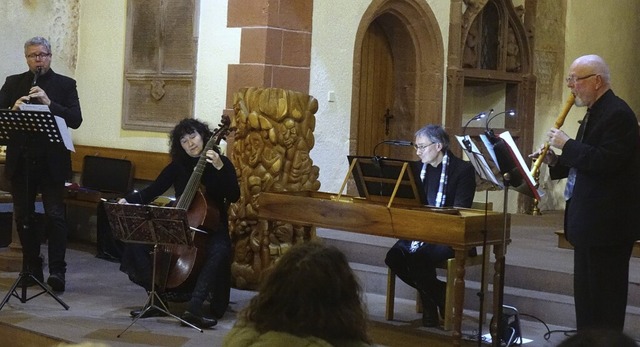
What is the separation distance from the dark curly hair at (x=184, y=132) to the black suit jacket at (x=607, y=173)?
219 centimetres

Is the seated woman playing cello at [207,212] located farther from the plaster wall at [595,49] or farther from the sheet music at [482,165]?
the plaster wall at [595,49]

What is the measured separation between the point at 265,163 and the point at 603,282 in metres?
2.78

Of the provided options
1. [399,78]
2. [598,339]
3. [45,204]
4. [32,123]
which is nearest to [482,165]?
[32,123]

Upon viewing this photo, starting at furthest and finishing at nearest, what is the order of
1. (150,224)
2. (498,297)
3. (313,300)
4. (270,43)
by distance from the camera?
(270,43) → (150,224) → (498,297) → (313,300)

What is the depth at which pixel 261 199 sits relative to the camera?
6.07 meters

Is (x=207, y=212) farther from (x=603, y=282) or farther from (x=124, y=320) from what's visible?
(x=603, y=282)

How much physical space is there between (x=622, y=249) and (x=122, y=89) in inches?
211

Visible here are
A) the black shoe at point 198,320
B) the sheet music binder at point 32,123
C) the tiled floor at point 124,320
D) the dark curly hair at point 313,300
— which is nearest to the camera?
the dark curly hair at point 313,300

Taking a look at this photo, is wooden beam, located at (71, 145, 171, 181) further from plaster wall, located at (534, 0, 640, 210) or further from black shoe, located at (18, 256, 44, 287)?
plaster wall, located at (534, 0, 640, 210)

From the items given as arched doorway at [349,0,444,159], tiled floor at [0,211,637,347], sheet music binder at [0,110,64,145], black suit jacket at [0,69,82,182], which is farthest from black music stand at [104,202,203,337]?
arched doorway at [349,0,444,159]

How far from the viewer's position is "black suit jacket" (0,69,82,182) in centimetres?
662

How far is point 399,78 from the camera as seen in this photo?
9.66m

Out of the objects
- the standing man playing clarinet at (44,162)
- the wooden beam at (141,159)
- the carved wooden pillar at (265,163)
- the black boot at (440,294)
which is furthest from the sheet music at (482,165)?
the wooden beam at (141,159)

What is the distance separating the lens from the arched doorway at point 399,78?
9406 millimetres
